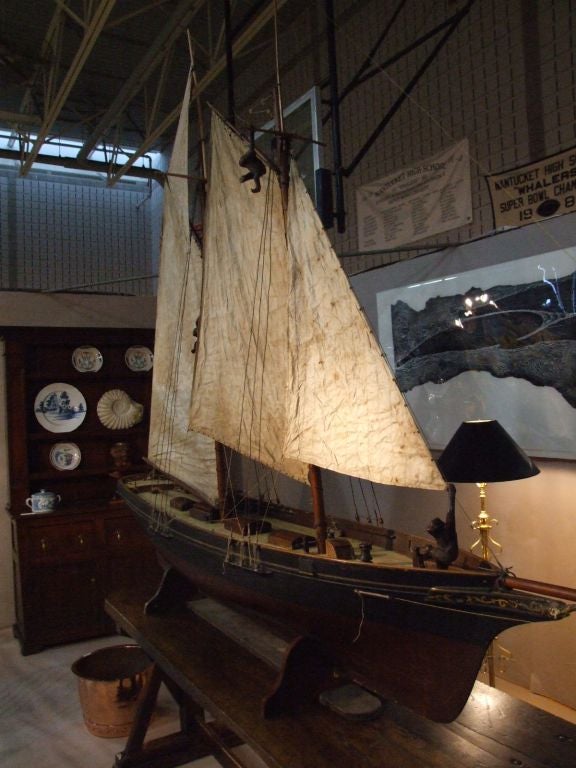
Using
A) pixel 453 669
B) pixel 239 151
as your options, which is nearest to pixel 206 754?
pixel 453 669

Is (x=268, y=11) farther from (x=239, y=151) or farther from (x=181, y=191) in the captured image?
(x=239, y=151)

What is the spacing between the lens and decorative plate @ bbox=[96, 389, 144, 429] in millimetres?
4953

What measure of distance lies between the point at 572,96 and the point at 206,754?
3510 mm

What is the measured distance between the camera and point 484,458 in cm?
246

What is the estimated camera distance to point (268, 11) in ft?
12.5

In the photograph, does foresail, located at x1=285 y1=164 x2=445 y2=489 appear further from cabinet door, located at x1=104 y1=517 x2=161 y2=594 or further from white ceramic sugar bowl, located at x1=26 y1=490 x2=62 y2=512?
white ceramic sugar bowl, located at x1=26 y1=490 x2=62 y2=512

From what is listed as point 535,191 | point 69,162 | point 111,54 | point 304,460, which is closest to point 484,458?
point 304,460

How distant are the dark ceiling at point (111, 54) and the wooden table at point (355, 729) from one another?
3.40 metres

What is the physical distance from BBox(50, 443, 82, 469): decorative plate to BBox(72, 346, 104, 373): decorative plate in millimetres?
597

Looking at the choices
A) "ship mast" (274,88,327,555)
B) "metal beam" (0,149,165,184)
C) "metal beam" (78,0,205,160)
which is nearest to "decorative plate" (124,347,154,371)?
"metal beam" (0,149,165,184)

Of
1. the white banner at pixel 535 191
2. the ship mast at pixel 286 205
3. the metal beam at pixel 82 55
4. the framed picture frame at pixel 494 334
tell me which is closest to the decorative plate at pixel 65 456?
the metal beam at pixel 82 55

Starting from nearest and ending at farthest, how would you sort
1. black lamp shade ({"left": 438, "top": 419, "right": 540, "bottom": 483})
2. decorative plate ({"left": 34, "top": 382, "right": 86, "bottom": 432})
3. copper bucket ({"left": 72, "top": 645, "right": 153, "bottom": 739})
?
black lamp shade ({"left": 438, "top": 419, "right": 540, "bottom": 483}), copper bucket ({"left": 72, "top": 645, "right": 153, "bottom": 739}), decorative plate ({"left": 34, "top": 382, "right": 86, "bottom": 432})

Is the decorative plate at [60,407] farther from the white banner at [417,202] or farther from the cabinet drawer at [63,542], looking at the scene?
the white banner at [417,202]

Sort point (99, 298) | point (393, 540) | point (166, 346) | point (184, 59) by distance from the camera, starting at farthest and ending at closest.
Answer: point (184, 59)
point (99, 298)
point (166, 346)
point (393, 540)
